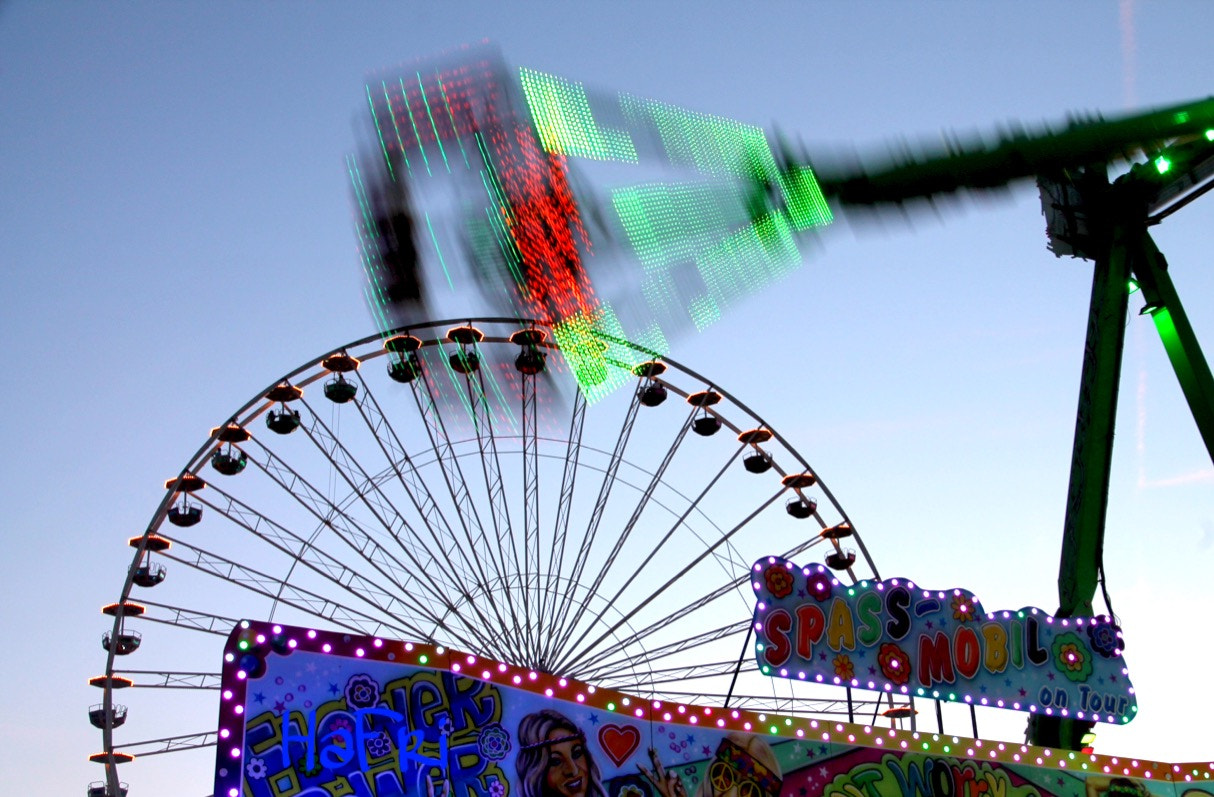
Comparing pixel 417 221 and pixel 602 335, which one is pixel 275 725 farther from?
pixel 417 221

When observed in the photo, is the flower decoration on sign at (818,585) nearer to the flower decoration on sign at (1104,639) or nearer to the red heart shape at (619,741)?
the red heart shape at (619,741)

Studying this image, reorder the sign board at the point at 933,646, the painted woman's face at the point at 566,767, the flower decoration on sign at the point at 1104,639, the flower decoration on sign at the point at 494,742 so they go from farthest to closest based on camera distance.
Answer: the flower decoration on sign at the point at 1104,639 → the sign board at the point at 933,646 → the painted woman's face at the point at 566,767 → the flower decoration on sign at the point at 494,742

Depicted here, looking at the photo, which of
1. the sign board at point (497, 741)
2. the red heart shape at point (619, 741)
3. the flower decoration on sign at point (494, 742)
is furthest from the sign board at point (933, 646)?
the flower decoration on sign at point (494, 742)

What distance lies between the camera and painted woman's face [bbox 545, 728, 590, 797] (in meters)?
9.70

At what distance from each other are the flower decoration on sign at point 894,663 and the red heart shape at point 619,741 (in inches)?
136

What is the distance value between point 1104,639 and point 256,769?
373 inches

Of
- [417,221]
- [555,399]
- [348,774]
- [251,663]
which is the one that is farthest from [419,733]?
[555,399]

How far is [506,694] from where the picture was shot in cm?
977

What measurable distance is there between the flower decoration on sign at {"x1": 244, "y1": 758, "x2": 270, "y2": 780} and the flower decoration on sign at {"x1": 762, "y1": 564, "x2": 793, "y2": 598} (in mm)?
5562

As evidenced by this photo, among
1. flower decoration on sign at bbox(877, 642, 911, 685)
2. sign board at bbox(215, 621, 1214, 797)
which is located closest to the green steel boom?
flower decoration on sign at bbox(877, 642, 911, 685)

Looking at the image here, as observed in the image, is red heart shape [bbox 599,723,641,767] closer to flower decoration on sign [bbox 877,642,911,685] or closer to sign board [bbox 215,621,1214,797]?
sign board [bbox 215,621,1214,797]

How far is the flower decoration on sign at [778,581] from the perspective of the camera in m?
12.5

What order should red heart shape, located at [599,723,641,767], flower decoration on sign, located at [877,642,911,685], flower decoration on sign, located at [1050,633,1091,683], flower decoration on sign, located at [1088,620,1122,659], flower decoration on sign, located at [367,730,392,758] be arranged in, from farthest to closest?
flower decoration on sign, located at [1088,620,1122,659], flower decoration on sign, located at [1050,633,1091,683], flower decoration on sign, located at [877,642,911,685], red heart shape, located at [599,723,641,767], flower decoration on sign, located at [367,730,392,758]

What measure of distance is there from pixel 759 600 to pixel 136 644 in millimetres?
13544
